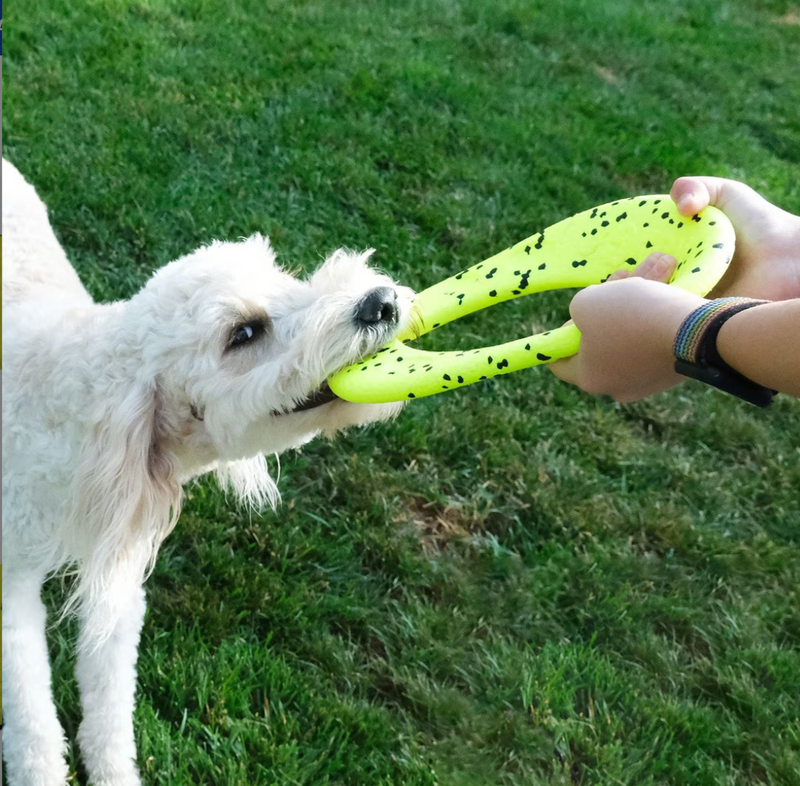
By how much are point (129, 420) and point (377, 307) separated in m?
0.71

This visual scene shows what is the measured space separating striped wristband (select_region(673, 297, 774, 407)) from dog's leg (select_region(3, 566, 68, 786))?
1.95 meters

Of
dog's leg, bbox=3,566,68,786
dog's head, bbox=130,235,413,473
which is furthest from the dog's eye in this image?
dog's leg, bbox=3,566,68,786

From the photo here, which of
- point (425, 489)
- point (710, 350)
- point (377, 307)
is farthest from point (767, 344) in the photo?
point (425, 489)

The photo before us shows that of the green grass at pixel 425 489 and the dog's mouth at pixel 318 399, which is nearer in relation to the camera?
the dog's mouth at pixel 318 399

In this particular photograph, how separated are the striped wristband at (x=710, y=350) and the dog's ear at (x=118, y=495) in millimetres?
1352

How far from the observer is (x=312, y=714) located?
261 centimetres

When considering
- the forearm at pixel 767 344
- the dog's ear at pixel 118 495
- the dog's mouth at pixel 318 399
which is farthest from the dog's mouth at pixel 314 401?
the forearm at pixel 767 344

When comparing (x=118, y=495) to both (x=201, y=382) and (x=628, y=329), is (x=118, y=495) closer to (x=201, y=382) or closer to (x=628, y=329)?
(x=201, y=382)

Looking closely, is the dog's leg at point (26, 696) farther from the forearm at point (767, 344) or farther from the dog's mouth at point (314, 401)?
the forearm at point (767, 344)

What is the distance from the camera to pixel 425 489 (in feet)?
11.2

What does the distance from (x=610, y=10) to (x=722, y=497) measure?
20.8 ft

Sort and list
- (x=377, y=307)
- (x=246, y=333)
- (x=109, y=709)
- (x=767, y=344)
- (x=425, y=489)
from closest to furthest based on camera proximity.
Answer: (x=767, y=344) → (x=377, y=307) → (x=246, y=333) → (x=109, y=709) → (x=425, y=489)

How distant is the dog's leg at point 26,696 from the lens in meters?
2.30

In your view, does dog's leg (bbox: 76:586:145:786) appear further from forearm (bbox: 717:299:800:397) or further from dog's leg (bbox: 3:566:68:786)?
forearm (bbox: 717:299:800:397)
